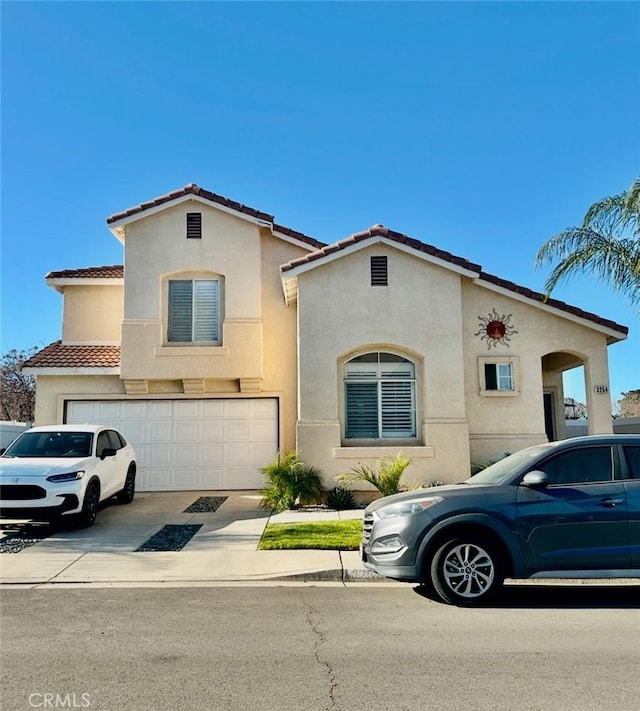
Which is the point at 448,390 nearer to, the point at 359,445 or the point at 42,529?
the point at 359,445

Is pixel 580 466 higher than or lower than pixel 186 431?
lower

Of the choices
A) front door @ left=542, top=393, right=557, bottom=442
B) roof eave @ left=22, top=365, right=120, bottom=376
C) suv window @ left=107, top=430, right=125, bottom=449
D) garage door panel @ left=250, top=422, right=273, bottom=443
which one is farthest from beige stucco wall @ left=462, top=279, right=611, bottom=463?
roof eave @ left=22, top=365, right=120, bottom=376

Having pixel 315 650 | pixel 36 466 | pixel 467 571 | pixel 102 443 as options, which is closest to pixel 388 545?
pixel 467 571

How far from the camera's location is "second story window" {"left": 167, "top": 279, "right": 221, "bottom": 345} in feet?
51.8

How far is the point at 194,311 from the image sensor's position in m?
15.9

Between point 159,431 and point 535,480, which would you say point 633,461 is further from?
point 159,431

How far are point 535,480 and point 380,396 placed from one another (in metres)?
7.55

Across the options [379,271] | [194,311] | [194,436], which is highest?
[379,271]

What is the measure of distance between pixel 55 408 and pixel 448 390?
367 inches

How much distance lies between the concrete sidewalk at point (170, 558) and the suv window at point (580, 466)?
2.48 metres

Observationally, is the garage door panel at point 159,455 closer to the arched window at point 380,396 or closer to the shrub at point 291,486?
the shrub at point 291,486

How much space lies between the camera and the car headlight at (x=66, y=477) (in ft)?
33.9

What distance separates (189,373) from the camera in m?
15.3

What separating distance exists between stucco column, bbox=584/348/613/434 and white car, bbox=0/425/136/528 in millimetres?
10092
